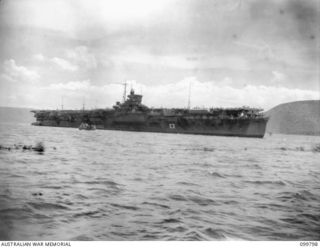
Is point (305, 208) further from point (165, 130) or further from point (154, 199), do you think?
point (165, 130)

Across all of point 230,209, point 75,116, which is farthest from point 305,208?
point 75,116

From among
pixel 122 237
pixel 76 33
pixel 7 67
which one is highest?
pixel 76 33

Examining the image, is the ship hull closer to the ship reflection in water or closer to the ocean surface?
the ship reflection in water

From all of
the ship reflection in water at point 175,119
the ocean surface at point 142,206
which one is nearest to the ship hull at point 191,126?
the ship reflection in water at point 175,119

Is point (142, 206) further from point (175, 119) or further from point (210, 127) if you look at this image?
point (175, 119)

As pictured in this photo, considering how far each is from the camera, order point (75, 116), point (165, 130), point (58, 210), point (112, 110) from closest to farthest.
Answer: point (58, 210) → point (165, 130) → point (112, 110) → point (75, 116)

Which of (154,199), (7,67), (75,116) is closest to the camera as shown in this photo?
(7,67)

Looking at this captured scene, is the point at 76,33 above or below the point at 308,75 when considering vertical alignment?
above

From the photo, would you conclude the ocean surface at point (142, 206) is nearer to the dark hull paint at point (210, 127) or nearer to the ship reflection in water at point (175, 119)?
the ship reflection in water at point (175, 119)

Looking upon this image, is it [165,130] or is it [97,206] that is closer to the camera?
[97,206]
